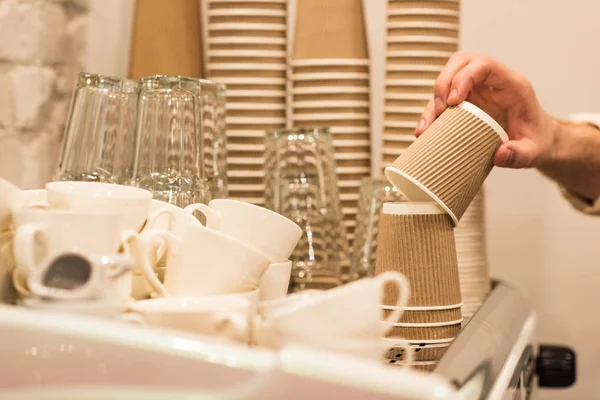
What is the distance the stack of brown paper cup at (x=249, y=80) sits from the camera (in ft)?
4.91

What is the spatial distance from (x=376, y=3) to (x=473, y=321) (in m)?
1.07

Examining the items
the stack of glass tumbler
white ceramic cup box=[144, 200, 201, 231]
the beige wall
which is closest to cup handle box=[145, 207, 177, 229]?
white ceramic cup box=[144, 200, 201, 231]

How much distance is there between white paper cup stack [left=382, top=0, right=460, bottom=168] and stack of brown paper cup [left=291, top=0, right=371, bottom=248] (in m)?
0.06

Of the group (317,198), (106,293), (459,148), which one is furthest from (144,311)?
(317,198)

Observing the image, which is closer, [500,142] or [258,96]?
[500,142]

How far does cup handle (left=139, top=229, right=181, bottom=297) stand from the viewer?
79 cm

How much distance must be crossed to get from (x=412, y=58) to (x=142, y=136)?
1.84ft

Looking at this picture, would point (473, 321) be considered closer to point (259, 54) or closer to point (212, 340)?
point (212, 340)

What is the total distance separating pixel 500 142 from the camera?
3.24 ft

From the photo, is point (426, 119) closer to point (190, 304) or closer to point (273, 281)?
point (273, 281)

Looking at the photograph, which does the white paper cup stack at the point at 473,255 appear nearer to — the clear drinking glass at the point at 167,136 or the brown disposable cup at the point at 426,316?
the brown disposable cup at the point at 426,316

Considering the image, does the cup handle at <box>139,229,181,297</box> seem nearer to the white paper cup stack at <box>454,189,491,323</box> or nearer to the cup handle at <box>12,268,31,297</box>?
the cup handle at <box>12,268,31,297</box>

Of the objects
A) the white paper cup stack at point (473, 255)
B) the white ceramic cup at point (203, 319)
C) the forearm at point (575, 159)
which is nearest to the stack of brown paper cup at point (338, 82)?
the white paper cup stack at point (473, 255)

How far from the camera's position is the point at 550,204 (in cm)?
185
